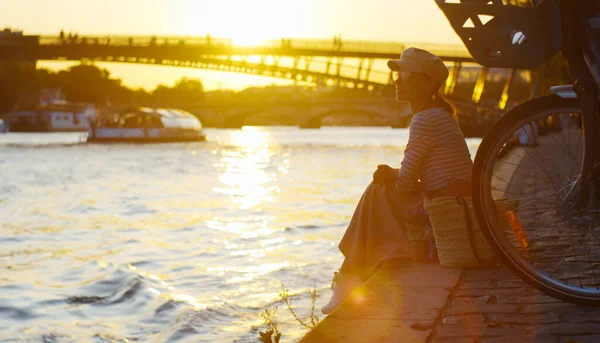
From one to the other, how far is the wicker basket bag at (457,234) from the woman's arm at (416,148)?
5.2 inches

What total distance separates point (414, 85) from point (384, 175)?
40 centimetres

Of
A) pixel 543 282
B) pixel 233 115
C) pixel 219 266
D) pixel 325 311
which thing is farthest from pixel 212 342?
pixel 233 115

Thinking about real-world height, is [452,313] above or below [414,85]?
below

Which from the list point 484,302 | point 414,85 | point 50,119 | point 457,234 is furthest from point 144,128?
point 484,302

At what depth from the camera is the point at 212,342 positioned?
16.6 ft

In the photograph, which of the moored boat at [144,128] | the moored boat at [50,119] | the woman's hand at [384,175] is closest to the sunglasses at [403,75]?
the woman's hand at [384,175]

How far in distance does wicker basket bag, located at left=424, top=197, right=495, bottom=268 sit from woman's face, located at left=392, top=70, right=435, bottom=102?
46 cm

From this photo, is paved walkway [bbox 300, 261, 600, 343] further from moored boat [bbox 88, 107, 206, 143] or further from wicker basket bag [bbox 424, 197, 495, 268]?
moored boat [bbox 88, 107, 206, 143]

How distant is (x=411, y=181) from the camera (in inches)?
157

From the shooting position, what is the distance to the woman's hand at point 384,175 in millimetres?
4027

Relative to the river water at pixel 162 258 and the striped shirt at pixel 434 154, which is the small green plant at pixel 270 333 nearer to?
the river water at pixel 162 258

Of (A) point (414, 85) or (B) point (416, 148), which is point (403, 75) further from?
(B) point (416, 148)

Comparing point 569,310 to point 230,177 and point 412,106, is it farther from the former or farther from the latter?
point 230,177

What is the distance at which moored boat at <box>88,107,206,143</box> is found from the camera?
57.8 meters
